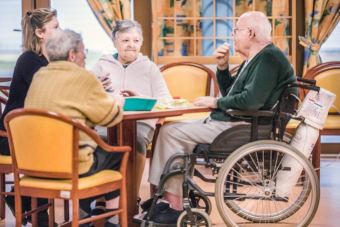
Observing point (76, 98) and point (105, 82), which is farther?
point (105, 82)

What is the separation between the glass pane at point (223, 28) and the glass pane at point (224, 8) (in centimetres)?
7

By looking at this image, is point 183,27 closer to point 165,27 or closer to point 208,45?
point 165,27

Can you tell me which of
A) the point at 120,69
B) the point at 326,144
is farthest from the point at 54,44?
the point at 326,144

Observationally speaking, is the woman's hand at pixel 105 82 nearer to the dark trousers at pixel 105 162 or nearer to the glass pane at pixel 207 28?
the dark trousers at pixel 105 162

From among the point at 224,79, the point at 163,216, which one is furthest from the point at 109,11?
the point at 163,216

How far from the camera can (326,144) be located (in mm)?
4805

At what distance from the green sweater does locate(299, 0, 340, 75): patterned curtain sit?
7.28 ft

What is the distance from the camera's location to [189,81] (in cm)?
424

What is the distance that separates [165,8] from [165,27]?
0.19 m

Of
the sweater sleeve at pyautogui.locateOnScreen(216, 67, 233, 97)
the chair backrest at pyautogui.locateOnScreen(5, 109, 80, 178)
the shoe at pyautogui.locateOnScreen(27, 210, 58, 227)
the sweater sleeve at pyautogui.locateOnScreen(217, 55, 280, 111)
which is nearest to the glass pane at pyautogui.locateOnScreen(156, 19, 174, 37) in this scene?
the sweater sleeve at pyautogui.locateOnScreen(216, 67, 233, 97)

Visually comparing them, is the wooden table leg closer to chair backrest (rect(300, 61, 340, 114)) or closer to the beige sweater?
the beige sweater

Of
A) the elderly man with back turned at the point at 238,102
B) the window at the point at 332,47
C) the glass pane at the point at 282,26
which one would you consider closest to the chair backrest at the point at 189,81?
the glass pane at the point at 282,26

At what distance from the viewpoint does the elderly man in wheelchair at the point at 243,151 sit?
2338 mm

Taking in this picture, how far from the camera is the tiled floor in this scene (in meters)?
2.74
